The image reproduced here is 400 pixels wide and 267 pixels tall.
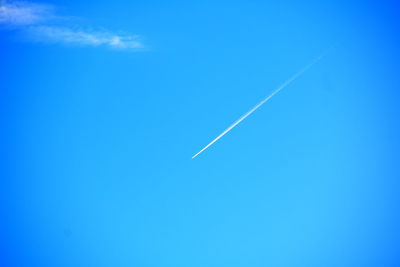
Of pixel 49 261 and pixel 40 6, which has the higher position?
pixel 40 6

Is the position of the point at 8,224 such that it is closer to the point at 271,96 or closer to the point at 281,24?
the point at 271,96

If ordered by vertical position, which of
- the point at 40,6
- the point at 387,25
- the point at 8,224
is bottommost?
the point at 8,224

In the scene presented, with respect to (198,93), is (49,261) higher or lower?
lower

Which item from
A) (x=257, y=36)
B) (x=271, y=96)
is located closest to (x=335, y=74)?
(x=271, y=96)

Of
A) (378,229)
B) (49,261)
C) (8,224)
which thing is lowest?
(378,229)

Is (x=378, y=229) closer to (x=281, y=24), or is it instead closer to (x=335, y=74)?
(x=335, y=74)

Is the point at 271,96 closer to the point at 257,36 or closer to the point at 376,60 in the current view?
the point at 257,36

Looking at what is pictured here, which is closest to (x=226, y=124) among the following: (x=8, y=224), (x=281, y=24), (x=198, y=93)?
(x=198, y=93)

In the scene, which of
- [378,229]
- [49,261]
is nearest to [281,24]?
[378,229]
